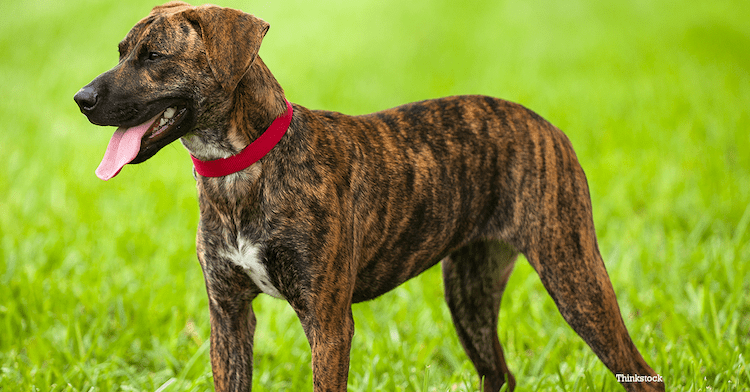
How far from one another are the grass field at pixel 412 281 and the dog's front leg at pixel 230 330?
73 cm

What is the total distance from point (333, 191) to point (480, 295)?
135cm

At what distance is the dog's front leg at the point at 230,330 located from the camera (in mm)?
2713

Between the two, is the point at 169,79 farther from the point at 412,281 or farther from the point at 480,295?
the point at 412,281

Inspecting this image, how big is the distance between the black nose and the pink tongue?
15 cm

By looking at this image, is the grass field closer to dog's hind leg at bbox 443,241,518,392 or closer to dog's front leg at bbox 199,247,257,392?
dog's hind leg at bbox 443,241,518,392

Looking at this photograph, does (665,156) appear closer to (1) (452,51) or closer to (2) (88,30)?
(1) (452,51)

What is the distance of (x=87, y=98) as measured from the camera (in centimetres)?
231

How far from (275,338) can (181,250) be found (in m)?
1.56

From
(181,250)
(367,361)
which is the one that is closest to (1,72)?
(181,250)

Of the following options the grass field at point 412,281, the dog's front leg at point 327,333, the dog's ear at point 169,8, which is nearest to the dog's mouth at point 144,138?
the dog's ear at point 169,8

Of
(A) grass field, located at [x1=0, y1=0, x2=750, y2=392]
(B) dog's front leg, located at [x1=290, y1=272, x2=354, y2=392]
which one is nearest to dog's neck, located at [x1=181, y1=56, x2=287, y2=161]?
(B) dog's front leg, located at [x1=290, y1=272, x2=354, y2=392]

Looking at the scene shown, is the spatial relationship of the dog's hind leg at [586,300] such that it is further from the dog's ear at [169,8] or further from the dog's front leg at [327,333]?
the dog's ear at [169,8]

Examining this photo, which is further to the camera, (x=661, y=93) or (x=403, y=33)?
(x=403, y=33)

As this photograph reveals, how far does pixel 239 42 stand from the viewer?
2.36 m
